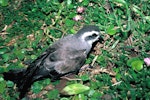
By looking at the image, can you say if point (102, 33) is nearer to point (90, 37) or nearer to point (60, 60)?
point (90, 37)

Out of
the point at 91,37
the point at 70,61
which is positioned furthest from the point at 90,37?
the point at 70,61

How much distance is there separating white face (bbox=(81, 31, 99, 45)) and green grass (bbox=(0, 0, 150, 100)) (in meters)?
0.40

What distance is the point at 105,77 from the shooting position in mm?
5672

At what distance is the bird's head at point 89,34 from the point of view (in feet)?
18.7

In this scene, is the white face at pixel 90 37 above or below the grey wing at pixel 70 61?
above

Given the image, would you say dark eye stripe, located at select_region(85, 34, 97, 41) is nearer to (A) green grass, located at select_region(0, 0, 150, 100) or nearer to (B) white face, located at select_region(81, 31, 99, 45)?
(B) white face, located at select_region(81, 31, 99, 45)

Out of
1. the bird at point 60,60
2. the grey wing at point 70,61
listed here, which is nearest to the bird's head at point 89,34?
the bird at point 60,60

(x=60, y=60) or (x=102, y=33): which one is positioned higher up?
(x=102, y=33)

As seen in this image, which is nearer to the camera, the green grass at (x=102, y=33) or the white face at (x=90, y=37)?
the green grass at (x=102, y=33)

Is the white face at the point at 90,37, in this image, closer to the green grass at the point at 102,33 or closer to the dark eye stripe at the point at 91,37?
the dark eye stripe at the point at 91,37

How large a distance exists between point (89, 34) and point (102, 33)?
0.78 m

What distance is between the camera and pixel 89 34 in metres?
5.71

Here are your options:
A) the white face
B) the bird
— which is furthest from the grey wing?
the white face

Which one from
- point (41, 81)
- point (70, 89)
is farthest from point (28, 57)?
point (70, 89)
